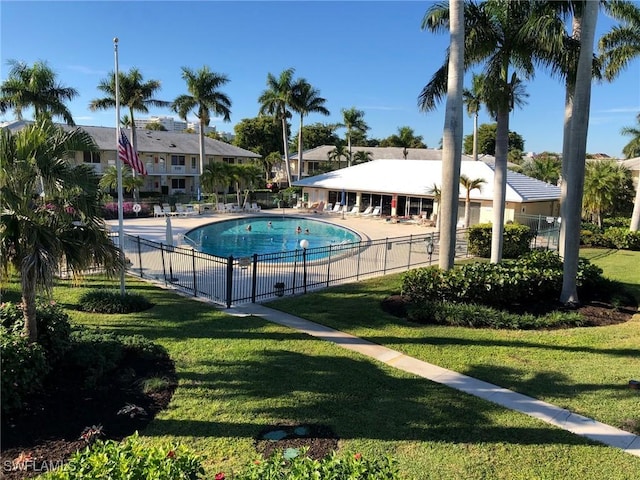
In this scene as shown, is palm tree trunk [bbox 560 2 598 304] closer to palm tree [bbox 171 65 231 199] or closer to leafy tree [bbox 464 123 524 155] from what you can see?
palm tree [bbox 171 65 231 199]

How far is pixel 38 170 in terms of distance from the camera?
7.16m

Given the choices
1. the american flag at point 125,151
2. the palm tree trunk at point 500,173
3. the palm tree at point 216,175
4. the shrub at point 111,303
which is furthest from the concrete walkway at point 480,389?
the palm tree at point 216,175

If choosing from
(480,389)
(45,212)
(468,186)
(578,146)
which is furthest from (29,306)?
(468,186)

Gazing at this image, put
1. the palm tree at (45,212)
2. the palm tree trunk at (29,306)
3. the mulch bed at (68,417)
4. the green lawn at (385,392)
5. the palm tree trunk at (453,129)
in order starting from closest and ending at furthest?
the mulch bed at (68,417) < the green lawn at (385,392) < the palm tree at (45,212) < the palm tree trunk at (29,306) < the palm tree trunk at (453,129)

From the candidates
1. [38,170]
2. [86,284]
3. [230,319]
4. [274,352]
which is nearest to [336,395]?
[274,352]

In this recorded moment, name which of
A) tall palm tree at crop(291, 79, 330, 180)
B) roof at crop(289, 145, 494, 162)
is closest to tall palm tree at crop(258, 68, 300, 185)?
tall palm tree at crop(291, 79, 330, 180)

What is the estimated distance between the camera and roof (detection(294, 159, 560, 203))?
103ft

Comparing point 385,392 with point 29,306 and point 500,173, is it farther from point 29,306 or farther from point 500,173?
point 500,173

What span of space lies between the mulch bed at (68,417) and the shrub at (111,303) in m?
4.19

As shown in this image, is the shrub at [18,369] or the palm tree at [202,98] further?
the palm tree at [202,98]

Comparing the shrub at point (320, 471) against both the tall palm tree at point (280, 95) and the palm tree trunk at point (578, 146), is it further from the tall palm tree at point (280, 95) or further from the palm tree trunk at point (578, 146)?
the tall palm tree at point (280, 95)

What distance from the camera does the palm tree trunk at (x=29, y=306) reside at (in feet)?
23.0

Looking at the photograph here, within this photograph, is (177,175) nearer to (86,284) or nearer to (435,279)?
(86,284)

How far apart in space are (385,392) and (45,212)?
20.1 feet
